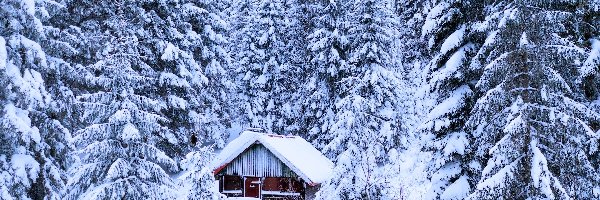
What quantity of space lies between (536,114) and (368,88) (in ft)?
57.7

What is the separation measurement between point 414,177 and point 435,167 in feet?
13.3

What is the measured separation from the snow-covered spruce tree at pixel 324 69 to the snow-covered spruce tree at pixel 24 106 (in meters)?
18.0

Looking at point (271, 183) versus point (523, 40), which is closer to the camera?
point (523, 40)

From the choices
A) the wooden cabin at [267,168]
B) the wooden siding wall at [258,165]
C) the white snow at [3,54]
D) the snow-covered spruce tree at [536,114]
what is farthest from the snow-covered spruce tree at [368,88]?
the white snow at [3,54]

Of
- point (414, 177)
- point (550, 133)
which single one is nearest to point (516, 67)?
point (550, 133)

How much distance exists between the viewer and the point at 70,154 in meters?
20.1

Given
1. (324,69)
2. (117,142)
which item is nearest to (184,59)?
(324,69)

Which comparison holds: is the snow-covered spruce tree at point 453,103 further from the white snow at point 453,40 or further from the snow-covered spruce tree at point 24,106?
the snow-covered spruce tree at point 24,106

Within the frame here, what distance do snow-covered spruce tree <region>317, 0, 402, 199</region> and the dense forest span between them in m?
0.08

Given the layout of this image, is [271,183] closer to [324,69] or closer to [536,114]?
[324,69]

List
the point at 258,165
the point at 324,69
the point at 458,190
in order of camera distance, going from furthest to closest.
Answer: the point at 324,69 → the point at 258,165 → the point at 458,190

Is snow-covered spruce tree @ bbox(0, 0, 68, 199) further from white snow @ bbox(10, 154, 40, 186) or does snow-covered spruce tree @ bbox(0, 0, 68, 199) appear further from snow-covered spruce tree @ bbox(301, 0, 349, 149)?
snow-covered spruce tree @ bbox(301, 0, 349, 149)

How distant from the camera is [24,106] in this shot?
1808 cm

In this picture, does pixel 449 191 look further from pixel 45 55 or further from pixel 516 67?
pixel 45 55
